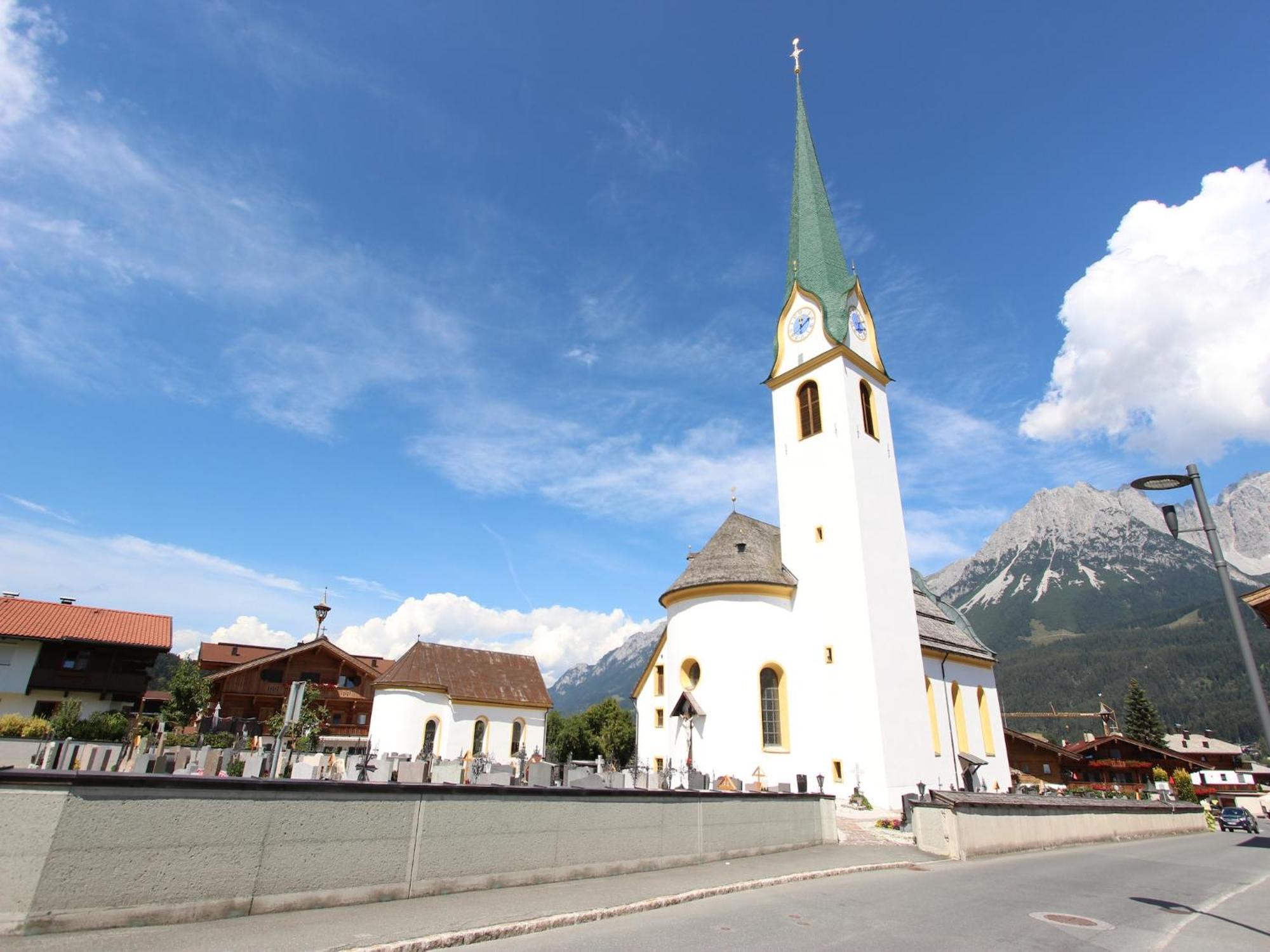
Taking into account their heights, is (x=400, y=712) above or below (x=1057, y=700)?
below

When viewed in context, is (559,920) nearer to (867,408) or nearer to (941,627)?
(867,408)

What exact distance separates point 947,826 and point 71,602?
48.7 meters

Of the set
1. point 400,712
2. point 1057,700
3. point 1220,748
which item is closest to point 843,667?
point 400,712

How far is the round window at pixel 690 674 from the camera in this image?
27.1m

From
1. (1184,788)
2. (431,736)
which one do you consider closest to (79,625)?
(431,736)

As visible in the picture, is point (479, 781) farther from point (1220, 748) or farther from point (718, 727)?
point (1220, 748)

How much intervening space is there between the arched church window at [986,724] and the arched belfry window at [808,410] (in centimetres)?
1774

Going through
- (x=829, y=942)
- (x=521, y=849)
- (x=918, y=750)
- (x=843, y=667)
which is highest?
(x=843, y=667)

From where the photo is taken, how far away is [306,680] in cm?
4297

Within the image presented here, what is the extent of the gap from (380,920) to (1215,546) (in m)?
10.3

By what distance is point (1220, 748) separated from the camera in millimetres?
72875

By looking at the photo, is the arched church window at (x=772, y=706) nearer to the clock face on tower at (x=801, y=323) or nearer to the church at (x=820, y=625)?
the church at (x=820, y=625)

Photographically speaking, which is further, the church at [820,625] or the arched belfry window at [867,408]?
the arched belfry window at [867,408]

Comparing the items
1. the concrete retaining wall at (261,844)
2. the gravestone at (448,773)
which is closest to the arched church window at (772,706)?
the gravestone at (448,773)
